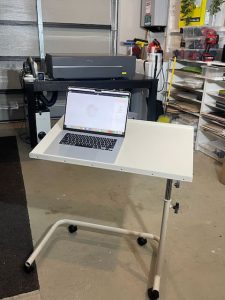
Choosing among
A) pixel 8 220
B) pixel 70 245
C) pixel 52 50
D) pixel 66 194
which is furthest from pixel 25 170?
pixel 52 50

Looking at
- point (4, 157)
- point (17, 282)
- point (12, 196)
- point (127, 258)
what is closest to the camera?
point (17, 282)

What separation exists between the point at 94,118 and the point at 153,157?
0.41 m

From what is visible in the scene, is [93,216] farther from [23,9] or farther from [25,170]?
[23,9]

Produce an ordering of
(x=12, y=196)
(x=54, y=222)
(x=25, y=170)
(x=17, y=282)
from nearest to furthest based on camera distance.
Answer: (x=17, y=282), (x=54, y=222), (x=12, y=196), (x=25, y=170)

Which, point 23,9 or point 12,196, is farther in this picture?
point 23,9

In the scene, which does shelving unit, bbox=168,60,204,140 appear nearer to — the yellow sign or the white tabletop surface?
the yellow sign

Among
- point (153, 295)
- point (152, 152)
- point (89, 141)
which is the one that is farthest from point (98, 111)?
point (153, 295)

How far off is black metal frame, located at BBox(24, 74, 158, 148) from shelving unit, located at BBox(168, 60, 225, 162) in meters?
0.41

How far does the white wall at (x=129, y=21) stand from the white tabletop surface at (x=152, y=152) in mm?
2993

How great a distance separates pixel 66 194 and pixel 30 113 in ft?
3.33

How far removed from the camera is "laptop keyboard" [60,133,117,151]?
1390 millimetres

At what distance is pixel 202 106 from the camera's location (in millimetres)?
3043

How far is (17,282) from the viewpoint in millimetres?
1467

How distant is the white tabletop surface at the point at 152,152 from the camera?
1193mm
